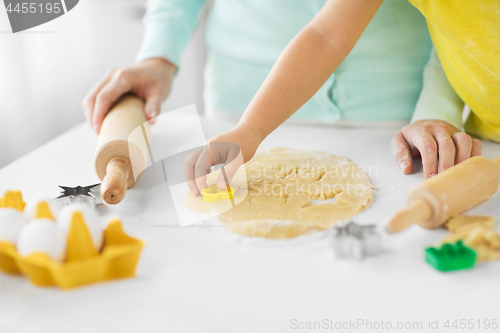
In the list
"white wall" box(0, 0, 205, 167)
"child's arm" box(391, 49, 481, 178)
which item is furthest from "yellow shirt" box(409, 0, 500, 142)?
"white wall" box(0, 0, 205, 167)

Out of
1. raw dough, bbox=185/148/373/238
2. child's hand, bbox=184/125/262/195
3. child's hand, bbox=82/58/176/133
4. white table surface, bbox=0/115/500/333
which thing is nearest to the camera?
white table surface, bbox=0/115/500/333

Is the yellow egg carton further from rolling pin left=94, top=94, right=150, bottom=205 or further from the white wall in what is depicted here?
the white wall

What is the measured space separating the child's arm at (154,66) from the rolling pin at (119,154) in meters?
0.09

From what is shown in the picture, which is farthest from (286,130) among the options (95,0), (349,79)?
(95,0)

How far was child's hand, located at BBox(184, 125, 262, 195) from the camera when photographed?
2.19 ft

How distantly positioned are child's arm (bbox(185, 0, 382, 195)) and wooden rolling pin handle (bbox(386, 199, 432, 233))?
0.97 ft

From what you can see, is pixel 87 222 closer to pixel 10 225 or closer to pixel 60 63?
pixel 10 225

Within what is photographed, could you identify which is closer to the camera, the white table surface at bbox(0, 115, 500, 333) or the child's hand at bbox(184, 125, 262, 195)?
the white table surface at bbox(0, 115, 500, 333)

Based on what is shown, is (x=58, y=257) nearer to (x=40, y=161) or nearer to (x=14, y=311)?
(x=14, y=311)

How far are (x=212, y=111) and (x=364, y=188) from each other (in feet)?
1.84

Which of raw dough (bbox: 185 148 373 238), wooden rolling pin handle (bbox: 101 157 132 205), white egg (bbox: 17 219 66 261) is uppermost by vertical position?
white egg (bbox: 17 219 66 261)

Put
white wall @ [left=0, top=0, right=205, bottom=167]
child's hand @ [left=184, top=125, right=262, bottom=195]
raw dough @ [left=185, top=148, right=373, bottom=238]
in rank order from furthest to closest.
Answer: white wall @ [left=0, top=0, right=205, bottom=167] < child's hand @ [left=184, top=125, right=262, bottom=195] < raw dough @ [left=185, top=148, right=373, bottom=238]

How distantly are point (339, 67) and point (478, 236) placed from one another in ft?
1.83

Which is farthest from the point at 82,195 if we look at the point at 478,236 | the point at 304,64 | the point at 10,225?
the point at 478,236
